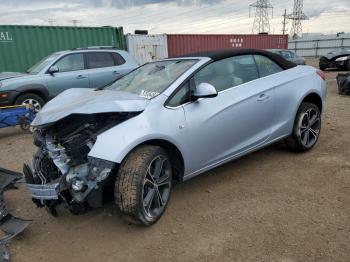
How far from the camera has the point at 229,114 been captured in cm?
390

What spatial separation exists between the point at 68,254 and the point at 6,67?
10.7 meters

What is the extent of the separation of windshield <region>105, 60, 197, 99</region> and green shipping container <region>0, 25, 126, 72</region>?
29.5 ft

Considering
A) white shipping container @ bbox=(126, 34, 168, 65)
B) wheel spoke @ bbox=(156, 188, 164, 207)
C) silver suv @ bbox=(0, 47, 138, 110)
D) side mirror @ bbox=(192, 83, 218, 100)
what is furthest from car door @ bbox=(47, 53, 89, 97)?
white shipping container @ bbox=(126, 34, 168, 65)

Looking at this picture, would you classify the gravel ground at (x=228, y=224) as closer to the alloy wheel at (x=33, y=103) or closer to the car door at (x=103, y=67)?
the alloy wheel at (x=33, y=103)

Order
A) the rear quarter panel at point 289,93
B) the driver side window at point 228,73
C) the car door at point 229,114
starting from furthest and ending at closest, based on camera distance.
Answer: the rear quarter panel at point 289,93 → the driver side window at point 228,73 → the car door at point 229,114

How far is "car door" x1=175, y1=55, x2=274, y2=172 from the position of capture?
3648 millimetres

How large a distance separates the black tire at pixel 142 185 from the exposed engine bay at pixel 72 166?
0.15 meters

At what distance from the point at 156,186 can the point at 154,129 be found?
21.0 inches

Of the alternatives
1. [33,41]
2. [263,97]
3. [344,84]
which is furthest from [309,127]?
[33,41]

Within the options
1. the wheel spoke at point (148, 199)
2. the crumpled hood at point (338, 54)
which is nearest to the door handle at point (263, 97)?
the wheel spoke at point (148, 199)

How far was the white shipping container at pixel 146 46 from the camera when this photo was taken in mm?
15075

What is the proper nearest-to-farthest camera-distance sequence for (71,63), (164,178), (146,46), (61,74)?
(164,178) → (61,74) → (71,63) → (146,46)

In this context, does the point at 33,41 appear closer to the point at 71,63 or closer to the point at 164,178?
the point at 71,63

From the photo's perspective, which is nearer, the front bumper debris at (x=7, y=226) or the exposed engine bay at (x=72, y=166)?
the front bumper debris at (x=7, y=226)
